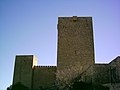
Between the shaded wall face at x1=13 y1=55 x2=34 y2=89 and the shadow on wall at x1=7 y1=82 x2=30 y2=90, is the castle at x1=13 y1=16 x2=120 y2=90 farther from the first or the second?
the shadow on wall at x1=7 y1=82 x2=30 y2=90

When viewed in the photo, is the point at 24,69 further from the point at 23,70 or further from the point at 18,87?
the point at 18,87

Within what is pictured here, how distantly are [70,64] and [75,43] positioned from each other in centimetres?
234

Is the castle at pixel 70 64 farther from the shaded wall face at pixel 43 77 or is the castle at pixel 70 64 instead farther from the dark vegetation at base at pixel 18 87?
the dark vegetation at base at pixel 18 87

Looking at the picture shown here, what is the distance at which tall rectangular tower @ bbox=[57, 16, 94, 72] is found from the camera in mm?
27359

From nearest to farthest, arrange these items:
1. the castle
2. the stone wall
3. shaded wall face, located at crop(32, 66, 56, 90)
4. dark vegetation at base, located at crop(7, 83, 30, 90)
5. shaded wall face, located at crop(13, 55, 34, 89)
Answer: the castle
the stone wall
dark vegetation at base, located at crop(7, 83, 30, 90)
shaded wall face, located at crop(32, 66, 56, 90)
shaded wall face, located at crop(13, 55, 34, 89)

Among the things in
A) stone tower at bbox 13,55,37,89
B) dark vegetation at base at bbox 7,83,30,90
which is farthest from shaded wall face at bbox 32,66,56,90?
dark vegetation at base at bbox 7,83,30,90

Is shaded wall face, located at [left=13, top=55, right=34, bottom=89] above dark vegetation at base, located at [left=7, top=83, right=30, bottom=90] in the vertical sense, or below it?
above

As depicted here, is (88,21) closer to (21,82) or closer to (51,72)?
(51,72)

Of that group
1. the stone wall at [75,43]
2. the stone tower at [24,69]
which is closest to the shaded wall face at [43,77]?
the stone tower at [24,69]

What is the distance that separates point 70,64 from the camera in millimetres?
27281

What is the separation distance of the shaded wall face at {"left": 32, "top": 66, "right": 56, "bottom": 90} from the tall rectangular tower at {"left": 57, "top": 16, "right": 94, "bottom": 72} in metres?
2.46

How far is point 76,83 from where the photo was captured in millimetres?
24875

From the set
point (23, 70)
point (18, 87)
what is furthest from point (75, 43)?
point (18, 87)

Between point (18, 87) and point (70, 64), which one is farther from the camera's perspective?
point (18, 87)
